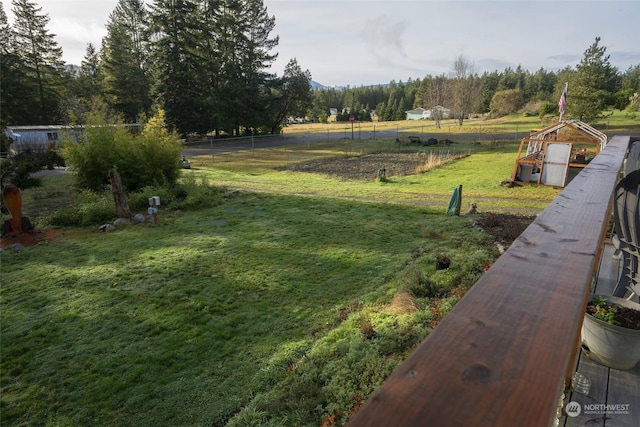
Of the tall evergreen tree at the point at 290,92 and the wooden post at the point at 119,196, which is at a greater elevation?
the tall evergreen tree at the point at 290,92

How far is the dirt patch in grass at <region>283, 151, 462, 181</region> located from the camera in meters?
19.0

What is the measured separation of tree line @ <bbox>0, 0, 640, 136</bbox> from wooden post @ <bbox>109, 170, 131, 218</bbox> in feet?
83.7

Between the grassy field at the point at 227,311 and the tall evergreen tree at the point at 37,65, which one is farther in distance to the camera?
the tall evergreen tree at the point at 37,65

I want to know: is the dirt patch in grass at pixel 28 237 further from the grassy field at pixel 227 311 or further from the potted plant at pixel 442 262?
the potted plant at pixel 442 262

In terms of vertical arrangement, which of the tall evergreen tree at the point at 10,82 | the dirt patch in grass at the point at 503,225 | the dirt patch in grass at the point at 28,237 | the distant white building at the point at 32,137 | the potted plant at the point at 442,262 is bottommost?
the dirt patch in grass at the point at 28,237

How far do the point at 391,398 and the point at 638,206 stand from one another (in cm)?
280

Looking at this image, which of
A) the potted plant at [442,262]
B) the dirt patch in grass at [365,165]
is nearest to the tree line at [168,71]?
the dirt patch in grass at [365,165]

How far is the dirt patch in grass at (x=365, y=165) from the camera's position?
1905 cm

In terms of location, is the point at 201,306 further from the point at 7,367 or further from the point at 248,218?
the point at 248,218

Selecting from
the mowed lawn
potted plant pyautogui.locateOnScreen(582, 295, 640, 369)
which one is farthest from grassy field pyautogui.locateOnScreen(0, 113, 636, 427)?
potted plant pyautogui.locateOnScreen(582, 295, 640, 369)

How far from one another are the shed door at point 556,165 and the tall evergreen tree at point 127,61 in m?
38.7

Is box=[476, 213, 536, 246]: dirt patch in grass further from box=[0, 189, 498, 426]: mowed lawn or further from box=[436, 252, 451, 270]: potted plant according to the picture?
box=[436, 252, 451, 270]: potted plant

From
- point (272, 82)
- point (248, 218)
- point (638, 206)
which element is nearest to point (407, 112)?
point (272, 82)

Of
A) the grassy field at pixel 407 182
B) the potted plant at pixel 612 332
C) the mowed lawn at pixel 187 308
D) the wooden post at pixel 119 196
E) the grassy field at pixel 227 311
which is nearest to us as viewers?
the potted plant at pixel 612 332
